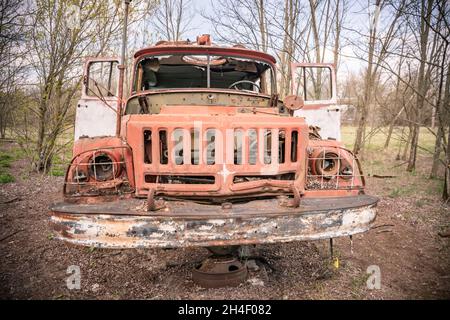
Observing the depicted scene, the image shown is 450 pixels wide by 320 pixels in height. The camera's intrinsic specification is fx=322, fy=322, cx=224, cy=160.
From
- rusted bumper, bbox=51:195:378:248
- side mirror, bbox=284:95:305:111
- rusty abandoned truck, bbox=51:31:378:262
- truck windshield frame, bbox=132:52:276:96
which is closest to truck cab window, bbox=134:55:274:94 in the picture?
truck windshield frame, bbox=132:52:276:96

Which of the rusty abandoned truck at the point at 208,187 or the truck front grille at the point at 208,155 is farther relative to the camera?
the truck front grille at the point at 208,155

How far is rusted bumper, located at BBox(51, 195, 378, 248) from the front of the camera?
2.22 meters

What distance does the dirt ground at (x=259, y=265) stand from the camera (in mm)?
2812

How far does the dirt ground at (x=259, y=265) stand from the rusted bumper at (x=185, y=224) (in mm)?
738

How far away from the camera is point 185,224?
2.22m

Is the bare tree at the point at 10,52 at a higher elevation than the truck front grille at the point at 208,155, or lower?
higher

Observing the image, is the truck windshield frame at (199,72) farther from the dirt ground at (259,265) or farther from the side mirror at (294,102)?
the dirt ground at (259,265)

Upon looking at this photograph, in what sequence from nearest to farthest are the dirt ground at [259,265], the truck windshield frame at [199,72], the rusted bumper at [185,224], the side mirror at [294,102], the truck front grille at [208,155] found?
1. the rusted bumper at [185,224]
2. the truck front grille at [208,155]
3. the dirt ground at [259,265]
4. the side mirror at [294,102]
5. the truck windshield frame at [199,72]

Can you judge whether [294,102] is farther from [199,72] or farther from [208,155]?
[199,72]

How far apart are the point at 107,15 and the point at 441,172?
31.6 feet

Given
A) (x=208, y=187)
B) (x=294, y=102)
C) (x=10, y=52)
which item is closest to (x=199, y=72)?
(x=294, y=102)

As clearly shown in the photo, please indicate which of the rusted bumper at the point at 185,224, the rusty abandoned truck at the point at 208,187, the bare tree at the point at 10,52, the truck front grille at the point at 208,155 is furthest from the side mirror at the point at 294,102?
the bare tree at the point at 10,52

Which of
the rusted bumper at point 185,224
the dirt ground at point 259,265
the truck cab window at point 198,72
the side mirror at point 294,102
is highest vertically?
the truck cab window at point 198,72
